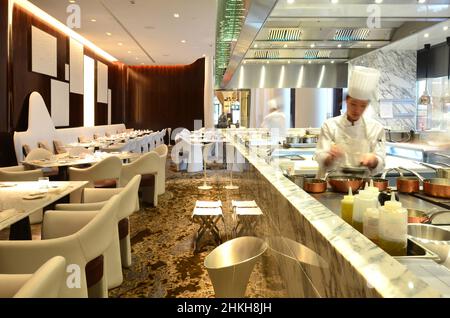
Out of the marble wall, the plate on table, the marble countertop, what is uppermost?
the marble wall

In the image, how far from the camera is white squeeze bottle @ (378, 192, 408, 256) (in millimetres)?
1191

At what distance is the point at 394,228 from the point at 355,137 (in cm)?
183

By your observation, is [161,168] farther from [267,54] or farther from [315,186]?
[315,186]

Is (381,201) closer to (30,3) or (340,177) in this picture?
(340,177)

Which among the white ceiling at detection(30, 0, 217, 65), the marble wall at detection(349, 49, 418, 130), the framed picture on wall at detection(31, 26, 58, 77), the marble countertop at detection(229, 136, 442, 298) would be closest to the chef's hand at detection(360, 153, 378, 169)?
the marble countertop at detection(229, 136, 442, 298)

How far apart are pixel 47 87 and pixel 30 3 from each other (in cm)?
186

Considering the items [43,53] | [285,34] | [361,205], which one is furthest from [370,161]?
[43,53]

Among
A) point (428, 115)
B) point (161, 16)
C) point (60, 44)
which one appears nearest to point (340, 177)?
point (428, 115)

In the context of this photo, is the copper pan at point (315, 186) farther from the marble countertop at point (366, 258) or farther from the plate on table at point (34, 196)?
the plate on table at point (34, 196)

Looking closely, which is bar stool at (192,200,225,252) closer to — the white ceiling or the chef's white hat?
the chef's white hat

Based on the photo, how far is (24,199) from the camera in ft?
8.70

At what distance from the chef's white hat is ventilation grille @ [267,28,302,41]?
5.16 feet

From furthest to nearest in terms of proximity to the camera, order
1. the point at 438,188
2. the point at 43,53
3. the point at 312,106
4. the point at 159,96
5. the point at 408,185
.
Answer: the point at 159,96
the point at 43,53
the point at 312,106
the point at 408,185
the point at 438,188

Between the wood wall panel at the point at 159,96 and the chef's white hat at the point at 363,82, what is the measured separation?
1343 cm
